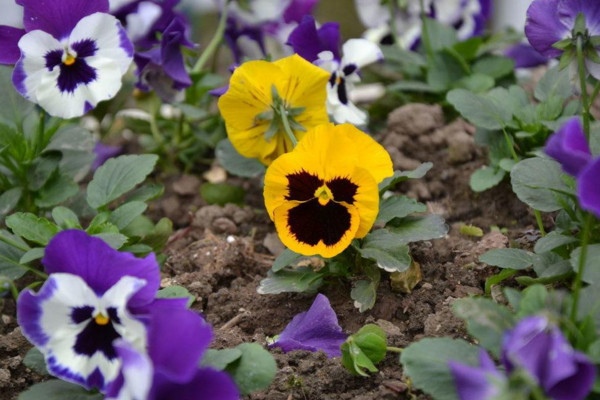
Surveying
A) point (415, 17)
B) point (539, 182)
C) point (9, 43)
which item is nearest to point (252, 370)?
point (539, 182)

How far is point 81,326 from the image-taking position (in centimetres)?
115

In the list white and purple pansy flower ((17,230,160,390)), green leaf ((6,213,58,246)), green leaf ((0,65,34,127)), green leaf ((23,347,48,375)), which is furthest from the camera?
green leaf ((0,65,34,127))

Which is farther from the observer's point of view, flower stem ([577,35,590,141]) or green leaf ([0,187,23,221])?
green leaf ([0,187,23,221])

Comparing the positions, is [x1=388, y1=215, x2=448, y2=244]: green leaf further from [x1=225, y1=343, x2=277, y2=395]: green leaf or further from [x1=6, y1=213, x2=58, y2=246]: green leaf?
[x1=6, y1=213, x2=58, y2=246]: green leaf

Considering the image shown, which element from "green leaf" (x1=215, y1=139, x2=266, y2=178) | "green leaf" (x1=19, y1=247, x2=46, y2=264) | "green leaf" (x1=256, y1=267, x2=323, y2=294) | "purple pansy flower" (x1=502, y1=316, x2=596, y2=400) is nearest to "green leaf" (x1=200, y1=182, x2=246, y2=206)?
"green leaf" (x1=215, y1=139, x2=266, y2=178)

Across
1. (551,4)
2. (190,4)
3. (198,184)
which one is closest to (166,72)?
(198,184)

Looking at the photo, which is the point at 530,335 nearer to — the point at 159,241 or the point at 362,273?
the point at 362,273

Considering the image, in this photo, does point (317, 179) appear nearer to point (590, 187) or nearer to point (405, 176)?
point (405, 176)

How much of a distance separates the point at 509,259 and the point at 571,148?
13.1 inches

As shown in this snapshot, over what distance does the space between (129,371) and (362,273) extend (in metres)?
0.58

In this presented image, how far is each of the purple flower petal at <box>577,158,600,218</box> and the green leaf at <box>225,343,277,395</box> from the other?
17.3 inches

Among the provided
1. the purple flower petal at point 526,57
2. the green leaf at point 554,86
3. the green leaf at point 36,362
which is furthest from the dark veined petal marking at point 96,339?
the purple flower petal at point 526,57

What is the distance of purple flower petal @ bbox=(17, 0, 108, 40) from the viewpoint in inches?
56.6

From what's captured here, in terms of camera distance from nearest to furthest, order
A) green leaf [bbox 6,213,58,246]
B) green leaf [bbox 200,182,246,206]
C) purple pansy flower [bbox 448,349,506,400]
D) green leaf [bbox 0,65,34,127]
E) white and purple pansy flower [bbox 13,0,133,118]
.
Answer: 1. purple pansy flower [bbox 448,349,506,400]
2. green leaf [bbox 6,213,58,246]
3. white and purple pansy flower [bbox 13,0,133,118]
4. green leaf [bbox 0,65,34,127]
5. green leaf [bbox 200,182,246,206]
